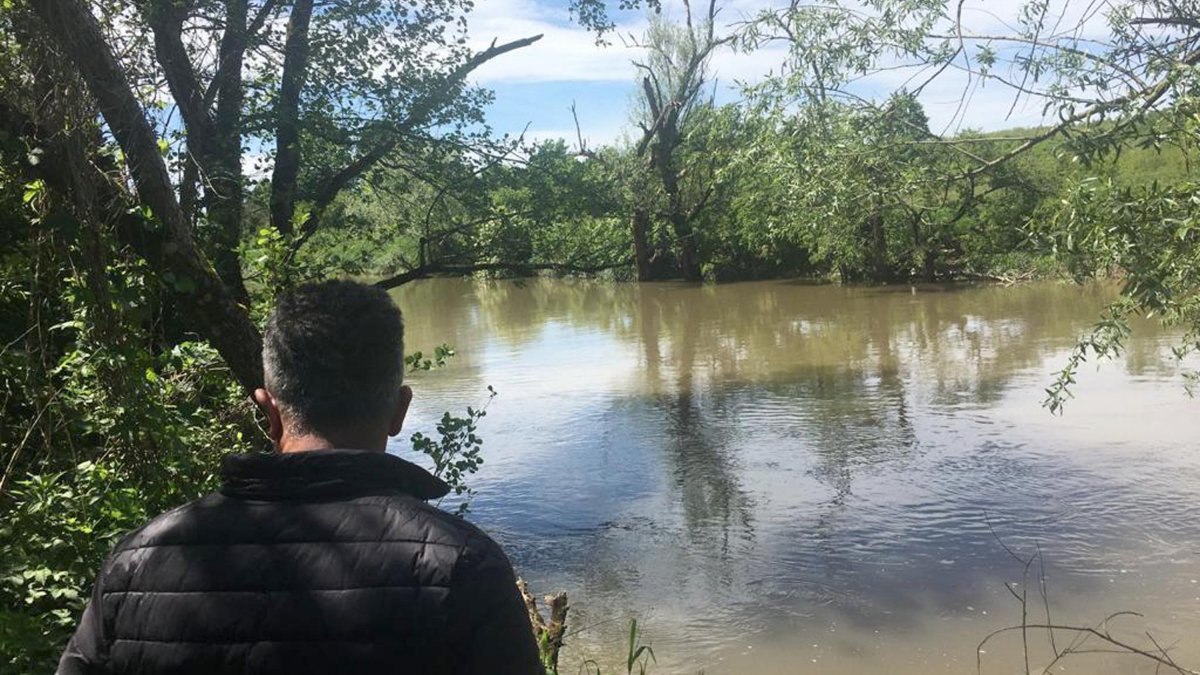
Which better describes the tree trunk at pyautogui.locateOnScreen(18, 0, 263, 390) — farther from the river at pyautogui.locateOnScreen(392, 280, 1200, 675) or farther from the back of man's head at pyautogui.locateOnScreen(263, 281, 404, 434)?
the river at pyautogui.locateOnScreen(392, 280, 1200, 675)

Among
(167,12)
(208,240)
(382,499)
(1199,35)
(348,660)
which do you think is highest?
(167,12)

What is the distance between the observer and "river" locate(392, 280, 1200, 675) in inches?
228

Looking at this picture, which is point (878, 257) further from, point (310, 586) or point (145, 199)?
point (310, 586)

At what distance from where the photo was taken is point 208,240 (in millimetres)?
5531

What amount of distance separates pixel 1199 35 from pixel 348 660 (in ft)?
15.9

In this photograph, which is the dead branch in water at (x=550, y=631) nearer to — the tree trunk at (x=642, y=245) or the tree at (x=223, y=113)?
the tree at (x=223, y=113)

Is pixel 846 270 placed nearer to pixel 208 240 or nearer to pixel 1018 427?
pixel 1018 427

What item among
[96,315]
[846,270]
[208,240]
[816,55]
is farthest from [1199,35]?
[846,270]

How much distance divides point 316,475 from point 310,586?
0.15 meters

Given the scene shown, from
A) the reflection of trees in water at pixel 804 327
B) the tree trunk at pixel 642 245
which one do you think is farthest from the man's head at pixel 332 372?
the tree trunk at pixel 642 245

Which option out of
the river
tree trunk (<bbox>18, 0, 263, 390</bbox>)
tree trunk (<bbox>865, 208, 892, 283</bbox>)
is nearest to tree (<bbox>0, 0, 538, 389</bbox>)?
tree trunk (<bbox>18, 0, 263, 390</bbox>)

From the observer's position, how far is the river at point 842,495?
5.79 metres

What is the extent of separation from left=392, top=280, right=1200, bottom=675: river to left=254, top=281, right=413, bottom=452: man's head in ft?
14.4

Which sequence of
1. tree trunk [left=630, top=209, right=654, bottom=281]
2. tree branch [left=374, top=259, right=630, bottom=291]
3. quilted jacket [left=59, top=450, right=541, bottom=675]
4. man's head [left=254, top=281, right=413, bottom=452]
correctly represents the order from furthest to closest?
1. tree trunk [left=630, top=209, right=654, bottom=281]
2. tree branch [left=374, top=259, right=630, bottom=291]
3. man's head [left=254, top=281, right=413, bottom=452]
4. quilted jacket [left=59, top=450, right=541, bottom=675]
